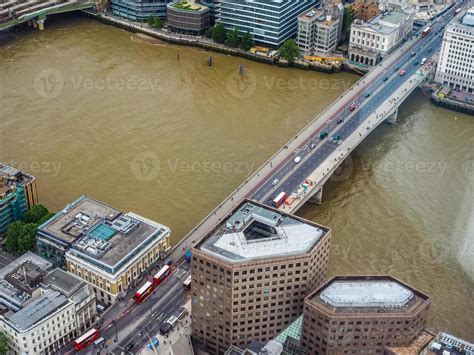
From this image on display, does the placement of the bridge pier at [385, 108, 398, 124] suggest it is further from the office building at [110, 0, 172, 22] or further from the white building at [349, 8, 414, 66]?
the office building at [110, 0, 172, 22]

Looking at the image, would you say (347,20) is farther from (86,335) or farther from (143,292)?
(86,335)

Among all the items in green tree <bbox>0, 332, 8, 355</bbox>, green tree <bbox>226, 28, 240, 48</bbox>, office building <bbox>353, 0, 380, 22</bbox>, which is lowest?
green tree <bbox>0, 332, 8, 355</bbox>

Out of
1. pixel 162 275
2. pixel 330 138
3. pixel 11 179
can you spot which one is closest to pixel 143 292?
pixel 162 275

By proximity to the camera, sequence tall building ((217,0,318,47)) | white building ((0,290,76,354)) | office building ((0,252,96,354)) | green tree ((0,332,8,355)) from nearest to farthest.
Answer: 1. green tree ((0,332,8,355))
2. white building ((0,290,76,354))
3. office building ((0,252,96,354))
4. tall building ((217,0,318,47))

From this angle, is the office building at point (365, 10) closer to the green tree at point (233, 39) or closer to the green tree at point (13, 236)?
the green tree at point (233, 39)

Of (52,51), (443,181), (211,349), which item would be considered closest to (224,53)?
(52,51)

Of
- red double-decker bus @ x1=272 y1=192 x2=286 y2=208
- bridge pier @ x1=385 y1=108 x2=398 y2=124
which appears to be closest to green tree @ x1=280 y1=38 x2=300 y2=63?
bridge pier @ x1=385 y1=108 x2=398 y2=124
